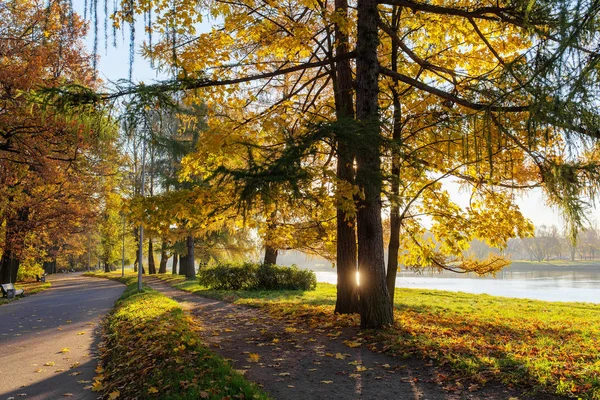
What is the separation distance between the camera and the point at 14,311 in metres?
14.6

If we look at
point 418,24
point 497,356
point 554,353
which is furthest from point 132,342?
point 418,24

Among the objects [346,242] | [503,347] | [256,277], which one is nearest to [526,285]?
[256,277]

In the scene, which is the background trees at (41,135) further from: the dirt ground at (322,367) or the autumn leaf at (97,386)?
the dirt ground at (322,367)

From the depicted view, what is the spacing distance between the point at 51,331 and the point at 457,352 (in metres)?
9.20

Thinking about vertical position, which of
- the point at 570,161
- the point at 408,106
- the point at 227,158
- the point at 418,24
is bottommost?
the point at 570,161

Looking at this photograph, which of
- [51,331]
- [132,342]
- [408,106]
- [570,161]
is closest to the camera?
[570,161]

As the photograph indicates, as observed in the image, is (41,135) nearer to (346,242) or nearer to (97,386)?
(346,242)

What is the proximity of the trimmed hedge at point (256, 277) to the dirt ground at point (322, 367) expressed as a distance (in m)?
10.7

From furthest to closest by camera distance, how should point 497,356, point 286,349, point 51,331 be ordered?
point 51,331
point 286,349
point 497,356

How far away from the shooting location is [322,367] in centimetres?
616

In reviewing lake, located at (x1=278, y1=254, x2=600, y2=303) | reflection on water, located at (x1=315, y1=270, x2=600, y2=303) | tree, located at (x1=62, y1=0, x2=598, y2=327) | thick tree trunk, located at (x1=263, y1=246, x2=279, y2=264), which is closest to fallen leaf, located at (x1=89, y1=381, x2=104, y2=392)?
tree, located at (x1=62, y1=0, x2=598, y2=327)

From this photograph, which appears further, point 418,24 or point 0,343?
point 418,24

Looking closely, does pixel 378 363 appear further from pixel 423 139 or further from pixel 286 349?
pixel 423 139

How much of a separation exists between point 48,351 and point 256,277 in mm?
12499
